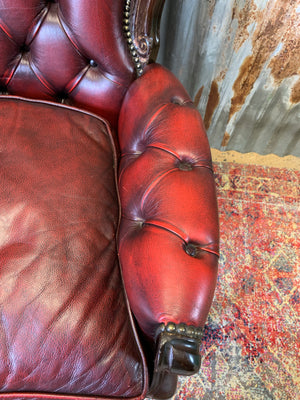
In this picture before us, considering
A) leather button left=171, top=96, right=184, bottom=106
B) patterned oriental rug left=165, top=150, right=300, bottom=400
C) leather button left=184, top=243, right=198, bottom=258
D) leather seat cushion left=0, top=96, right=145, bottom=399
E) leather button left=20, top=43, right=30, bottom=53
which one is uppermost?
leather button left=171, top=96, right=184, bottom=106

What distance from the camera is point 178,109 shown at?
0.57m

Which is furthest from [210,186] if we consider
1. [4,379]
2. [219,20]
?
[219,20]

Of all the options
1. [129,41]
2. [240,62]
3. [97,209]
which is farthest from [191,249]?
[240,62]

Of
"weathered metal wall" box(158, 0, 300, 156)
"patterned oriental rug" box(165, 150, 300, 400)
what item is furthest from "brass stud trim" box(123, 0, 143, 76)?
"patterned oriental rug" box(165, 150, 300, 400)

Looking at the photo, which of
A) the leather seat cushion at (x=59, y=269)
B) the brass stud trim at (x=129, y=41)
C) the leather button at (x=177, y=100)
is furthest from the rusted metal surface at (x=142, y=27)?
the leather seat cushion at (x=59, y=269)

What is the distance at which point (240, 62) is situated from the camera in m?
0.89

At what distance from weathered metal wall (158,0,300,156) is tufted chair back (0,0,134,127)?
1.09 feet

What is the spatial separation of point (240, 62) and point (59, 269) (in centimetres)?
78

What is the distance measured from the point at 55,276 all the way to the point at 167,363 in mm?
209

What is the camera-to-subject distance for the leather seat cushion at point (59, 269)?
0.43 metres

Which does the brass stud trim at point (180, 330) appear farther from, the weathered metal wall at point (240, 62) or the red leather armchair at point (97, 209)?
the weathered metal wall at point (240, 62)

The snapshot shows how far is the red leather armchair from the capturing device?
42cm

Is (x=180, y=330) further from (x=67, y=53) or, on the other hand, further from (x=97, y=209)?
(x=67, y=53)

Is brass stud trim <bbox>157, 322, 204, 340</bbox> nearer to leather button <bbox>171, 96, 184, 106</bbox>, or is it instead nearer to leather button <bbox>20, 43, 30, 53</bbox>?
leather button <bbox>171, 96, 184, 106</bbox>
